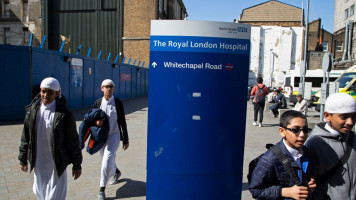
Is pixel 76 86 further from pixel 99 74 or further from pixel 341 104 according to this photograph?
pixel 341 104

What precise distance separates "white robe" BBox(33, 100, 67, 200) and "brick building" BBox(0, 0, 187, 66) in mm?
30093

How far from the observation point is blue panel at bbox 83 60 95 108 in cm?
1562

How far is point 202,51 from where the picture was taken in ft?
9.50

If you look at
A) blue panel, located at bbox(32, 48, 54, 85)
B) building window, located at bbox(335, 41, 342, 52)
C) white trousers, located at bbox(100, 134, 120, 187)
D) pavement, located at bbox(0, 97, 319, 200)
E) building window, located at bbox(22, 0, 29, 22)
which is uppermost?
building window, located at bbox(22, 0, 29, 22)

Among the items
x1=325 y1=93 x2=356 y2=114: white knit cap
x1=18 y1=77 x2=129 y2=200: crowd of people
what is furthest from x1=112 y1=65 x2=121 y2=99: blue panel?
x1=325 y1=93 x2=356 y2=114: white knit cap

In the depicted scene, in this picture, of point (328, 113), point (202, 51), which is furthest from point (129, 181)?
point (328, 113)

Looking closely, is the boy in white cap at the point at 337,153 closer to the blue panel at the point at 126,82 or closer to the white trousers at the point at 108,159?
the white trousers at the point at 108,159

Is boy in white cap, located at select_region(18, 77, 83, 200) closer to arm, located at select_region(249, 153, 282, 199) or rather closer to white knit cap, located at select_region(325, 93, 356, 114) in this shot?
arm, located at select_region(249, 153, 282, 199)

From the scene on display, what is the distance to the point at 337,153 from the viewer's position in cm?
230

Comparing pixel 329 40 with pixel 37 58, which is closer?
pixel 37 58

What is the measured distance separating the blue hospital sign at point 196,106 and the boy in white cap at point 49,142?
94cm

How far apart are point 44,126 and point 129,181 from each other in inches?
93.8

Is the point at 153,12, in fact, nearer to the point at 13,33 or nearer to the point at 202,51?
the point at 13,33

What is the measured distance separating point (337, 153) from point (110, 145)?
3235mm
